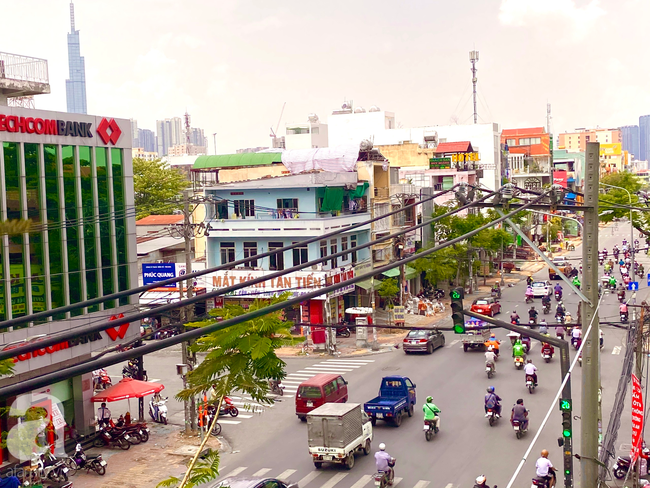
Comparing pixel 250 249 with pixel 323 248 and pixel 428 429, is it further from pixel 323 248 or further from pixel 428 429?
pixel 428 429

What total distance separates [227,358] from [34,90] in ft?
58.6

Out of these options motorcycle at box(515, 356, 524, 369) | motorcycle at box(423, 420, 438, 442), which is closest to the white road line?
motorcycle at box(423, 420, 438, 442)

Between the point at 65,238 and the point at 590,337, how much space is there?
55.0ft

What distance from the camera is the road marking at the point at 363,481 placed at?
20.0 metres

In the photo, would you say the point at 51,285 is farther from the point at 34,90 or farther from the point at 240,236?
the point at 240,236

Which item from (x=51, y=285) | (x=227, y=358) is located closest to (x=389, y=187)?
(x=51, y=285)

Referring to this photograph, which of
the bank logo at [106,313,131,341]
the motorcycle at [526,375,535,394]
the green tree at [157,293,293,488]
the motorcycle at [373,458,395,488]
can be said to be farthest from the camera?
the motorcycle at [526,375,535,394]

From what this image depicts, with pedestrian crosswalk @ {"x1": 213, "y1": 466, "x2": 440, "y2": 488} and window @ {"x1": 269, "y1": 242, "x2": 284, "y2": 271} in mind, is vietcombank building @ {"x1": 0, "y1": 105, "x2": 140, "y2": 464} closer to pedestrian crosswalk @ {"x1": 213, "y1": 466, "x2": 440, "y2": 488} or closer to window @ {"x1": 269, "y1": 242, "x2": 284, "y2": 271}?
pedestrian crosswalk @ {"x1": 213, "y1": 466, "x2": 440, "y2": 488}

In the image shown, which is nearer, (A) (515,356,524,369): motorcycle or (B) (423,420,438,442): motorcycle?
(B) (423,420,438,442): motorcycle

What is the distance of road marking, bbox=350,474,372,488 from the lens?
20.0 metres

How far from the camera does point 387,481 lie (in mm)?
19719

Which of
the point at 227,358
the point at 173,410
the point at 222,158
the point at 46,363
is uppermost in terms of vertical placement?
the point at 222,158

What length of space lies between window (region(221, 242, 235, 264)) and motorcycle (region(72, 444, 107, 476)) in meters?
23.9

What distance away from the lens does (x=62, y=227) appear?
23.5 m
